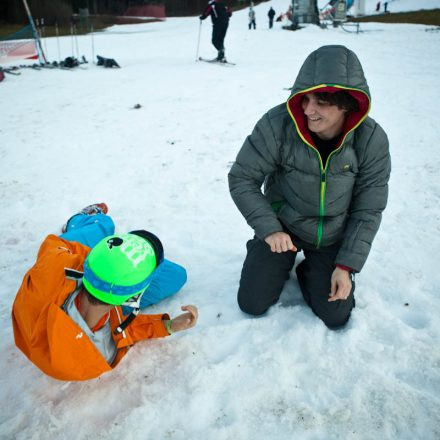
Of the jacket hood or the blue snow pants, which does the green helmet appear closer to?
the blue snow pants

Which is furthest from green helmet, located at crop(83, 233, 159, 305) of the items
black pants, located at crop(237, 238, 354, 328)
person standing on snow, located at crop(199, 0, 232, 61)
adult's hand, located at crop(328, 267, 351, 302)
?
person standing on snow, located at crop(199, 0, 232, 61)

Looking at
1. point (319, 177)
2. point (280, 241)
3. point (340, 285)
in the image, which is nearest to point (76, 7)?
point (319, 177)

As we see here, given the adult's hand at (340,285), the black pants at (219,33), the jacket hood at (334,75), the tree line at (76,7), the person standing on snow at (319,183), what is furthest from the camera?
the tree line at (76,7)

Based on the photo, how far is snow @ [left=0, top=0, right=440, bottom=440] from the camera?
1.68m

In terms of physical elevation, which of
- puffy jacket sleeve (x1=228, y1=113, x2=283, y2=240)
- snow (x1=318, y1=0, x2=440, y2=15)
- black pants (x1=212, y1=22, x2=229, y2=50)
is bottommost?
puffy jacket sleeve (x1=228, y1=113, x2=283, y2=240)

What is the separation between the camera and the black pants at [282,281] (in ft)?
6.88

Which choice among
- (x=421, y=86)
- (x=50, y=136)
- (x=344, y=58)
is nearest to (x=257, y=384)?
(x=344, y=58)

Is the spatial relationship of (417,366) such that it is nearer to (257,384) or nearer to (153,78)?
(257,384)

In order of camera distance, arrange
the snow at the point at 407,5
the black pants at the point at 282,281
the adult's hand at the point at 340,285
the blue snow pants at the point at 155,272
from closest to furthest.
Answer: the adult's hand at the point at 340,285 < the black pants at the point at 282,281 < the blue snow pants at the point at 155,272 < the snow at the point at 407,5

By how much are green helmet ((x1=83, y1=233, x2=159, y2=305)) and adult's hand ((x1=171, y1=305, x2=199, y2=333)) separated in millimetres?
377

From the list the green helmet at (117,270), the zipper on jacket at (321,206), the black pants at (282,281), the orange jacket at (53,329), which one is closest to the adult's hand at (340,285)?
the black pants at (282,281)

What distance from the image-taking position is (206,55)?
12.2 meters

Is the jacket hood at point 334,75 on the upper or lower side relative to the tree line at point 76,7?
lower

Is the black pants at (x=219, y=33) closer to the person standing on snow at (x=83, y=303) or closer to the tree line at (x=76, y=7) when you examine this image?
the person standing on snow at (x=83, y=303)
